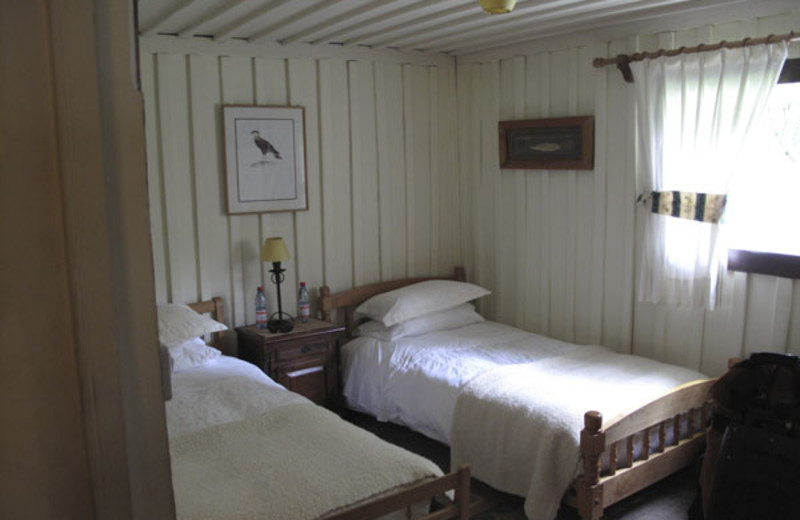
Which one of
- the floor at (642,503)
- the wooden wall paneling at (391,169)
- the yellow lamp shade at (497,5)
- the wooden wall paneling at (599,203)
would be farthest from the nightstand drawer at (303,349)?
the yellow lamp shade at (497,5)

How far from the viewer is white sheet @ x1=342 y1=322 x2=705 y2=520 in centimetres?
305

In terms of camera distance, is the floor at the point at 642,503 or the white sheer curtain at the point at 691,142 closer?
the floor at the point at 642,503

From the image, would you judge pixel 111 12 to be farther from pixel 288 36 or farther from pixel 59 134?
pixel 288 36

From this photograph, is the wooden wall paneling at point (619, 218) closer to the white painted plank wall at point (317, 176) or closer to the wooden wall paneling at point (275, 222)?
the white painted plank wall at point (317, 176)

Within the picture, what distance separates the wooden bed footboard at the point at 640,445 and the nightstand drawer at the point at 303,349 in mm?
1733

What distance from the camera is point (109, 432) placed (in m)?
0.55

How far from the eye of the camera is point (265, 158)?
167 inches

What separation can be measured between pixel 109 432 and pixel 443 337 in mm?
3818

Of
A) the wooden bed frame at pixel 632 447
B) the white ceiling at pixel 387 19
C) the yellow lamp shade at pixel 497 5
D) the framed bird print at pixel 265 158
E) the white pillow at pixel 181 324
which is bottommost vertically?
the wooden bed frame at pixel 632 447

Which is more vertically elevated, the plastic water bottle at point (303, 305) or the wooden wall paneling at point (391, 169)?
the wooden wall paneling at point (391, 169)

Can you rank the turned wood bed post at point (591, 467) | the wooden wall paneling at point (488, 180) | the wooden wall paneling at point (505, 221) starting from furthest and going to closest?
the wooden wall paneling at point (488, 180), the wooden wall paneling at point (505, 221), the turned wood bed post at point (591, 467)

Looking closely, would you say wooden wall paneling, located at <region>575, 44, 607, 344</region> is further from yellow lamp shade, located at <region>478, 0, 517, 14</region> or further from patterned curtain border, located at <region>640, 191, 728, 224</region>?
yellow lamp shade, located at <region>478, 0, 517, 14</region>

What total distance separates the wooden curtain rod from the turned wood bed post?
1.94m

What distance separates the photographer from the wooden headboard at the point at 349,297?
450 cm
